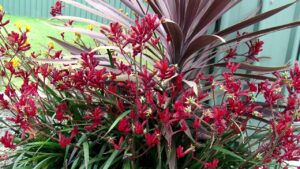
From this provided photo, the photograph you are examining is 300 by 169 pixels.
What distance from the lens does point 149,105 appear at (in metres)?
1.45

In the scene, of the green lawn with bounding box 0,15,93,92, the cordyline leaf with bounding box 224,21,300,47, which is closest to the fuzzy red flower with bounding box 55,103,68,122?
the cordyline leaf with bounding box 224,21,300,47

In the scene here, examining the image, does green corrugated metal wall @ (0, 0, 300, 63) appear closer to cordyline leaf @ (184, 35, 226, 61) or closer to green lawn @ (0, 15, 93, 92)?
cordyline leaf @ (184, 35, 226, 61)

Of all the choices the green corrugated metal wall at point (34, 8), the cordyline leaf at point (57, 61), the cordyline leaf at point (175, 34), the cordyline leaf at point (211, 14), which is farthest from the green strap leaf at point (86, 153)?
the green corrugated metal wall at point (34, 8)

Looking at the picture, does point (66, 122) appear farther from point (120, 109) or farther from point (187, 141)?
point (187, 141)

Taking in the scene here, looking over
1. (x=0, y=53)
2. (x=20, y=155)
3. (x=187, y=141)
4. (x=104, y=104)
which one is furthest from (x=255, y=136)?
(x=0, y=53)

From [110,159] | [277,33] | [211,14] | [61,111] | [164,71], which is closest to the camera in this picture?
[164,71]

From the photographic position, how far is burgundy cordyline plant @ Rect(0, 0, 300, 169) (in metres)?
1.34

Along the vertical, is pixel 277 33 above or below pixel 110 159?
above

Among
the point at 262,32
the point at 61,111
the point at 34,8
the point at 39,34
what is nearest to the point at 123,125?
the point at 61,111

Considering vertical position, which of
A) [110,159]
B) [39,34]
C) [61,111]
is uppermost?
[39,34]

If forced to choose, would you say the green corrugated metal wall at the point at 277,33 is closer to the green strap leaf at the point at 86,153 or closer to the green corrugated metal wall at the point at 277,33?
the green corrugated metal wall at the point at 277,33

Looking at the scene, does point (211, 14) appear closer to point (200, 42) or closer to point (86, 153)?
point (200, 42)

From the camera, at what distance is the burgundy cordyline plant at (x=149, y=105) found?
1.34 metres

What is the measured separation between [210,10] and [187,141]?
0.54 m
